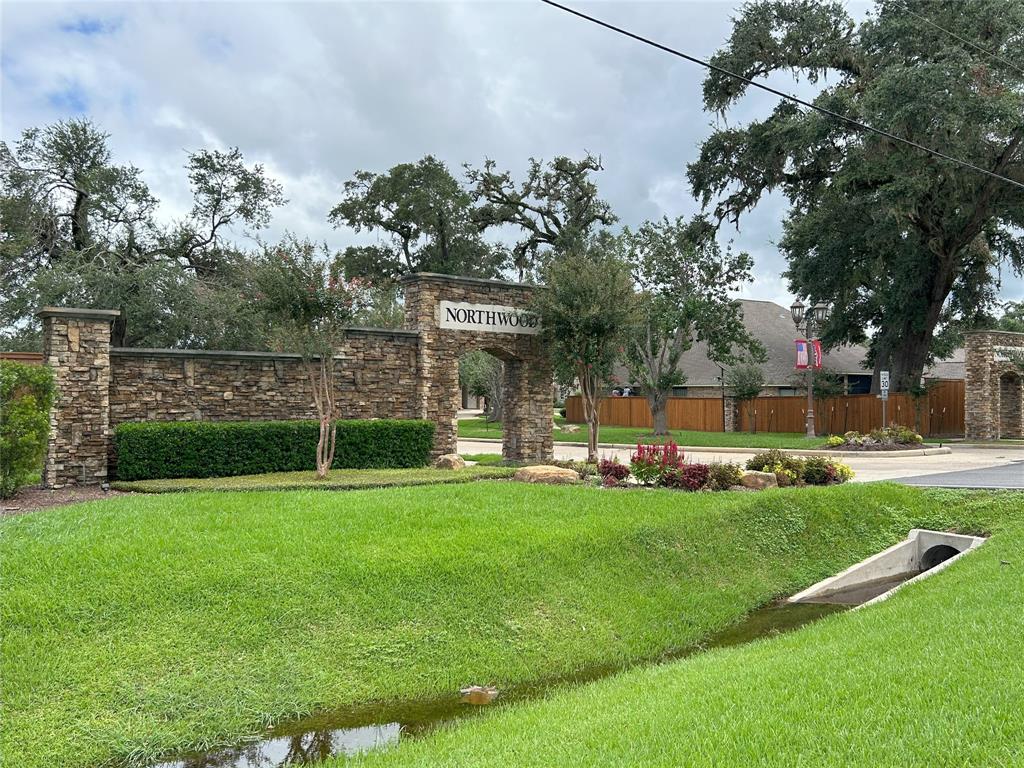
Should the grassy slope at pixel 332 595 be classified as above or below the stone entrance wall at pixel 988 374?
below

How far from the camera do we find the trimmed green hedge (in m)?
13.0

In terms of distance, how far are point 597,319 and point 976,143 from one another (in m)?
16.1

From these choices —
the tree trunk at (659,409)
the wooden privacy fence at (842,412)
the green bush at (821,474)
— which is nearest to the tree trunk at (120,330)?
the green bush at (821,474)

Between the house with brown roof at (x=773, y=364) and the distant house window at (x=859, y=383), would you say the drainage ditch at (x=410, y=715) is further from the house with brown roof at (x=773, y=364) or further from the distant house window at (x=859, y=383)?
the distant house window at (x=859, y=383)

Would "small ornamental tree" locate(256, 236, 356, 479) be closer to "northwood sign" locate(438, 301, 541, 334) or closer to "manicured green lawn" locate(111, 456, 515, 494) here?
"manicured green lawn" locate(111, 456, 515, 494)

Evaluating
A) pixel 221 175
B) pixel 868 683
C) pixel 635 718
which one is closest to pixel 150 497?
pixel 635 718

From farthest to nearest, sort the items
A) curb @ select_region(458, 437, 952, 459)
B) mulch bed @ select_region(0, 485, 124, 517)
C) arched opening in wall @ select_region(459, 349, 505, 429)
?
1. arched opening in wall @ select_region(459, 349, 505, 429)
2. curb @ select_region(458, 437, 952, 459)
3. mulch bed @ select_region(0, 485, 124, 517)

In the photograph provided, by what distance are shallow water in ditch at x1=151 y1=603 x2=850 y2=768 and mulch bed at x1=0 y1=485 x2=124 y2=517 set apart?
5.95 metres

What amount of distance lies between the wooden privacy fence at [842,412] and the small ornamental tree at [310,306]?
25.2 metres

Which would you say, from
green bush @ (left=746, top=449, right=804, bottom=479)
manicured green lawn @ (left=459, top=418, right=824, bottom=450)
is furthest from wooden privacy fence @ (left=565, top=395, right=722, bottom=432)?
green bush @ (left=746, top=449, right=804, bottom=479)

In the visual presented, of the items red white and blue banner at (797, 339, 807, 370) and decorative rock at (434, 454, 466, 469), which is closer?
decorative rock at (434, 454, 466, 469)

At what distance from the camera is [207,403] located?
14.4m

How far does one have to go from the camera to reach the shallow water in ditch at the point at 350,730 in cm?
520

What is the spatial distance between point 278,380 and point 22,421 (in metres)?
5.01
